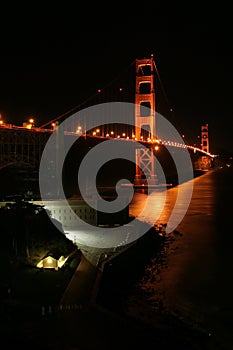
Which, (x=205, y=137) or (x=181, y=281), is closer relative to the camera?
(x=181, y=281)

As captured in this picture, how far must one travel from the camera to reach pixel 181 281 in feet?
18.3

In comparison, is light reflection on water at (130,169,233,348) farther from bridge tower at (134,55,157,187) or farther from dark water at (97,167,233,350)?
bridge tower at (134,55,157,187)

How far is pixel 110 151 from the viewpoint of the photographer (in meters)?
17.4

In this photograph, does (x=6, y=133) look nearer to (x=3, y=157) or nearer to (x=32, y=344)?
(x=3, y=157)

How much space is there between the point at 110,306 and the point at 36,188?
637cm

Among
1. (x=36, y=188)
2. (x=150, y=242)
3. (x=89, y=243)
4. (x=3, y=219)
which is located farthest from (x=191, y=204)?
(x=3, y=219)

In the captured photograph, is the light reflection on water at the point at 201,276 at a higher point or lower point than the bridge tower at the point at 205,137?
lower

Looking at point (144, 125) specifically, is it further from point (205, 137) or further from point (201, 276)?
point (205, 137)

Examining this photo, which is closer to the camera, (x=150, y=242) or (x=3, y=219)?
(x=3, y=219)

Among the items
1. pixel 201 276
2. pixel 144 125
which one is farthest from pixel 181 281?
pixel 144 125

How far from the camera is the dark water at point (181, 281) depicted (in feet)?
14.5

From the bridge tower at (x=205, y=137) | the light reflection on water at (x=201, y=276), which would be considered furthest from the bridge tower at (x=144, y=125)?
the bridge tower at (x=205, y=137)

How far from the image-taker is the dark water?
442cm

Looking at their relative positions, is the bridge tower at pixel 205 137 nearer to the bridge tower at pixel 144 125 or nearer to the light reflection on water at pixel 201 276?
the bridge tower at pixel 144 125
